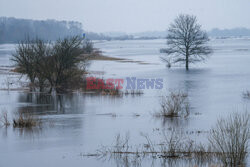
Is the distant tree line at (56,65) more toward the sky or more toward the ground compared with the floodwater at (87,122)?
more toward the sky

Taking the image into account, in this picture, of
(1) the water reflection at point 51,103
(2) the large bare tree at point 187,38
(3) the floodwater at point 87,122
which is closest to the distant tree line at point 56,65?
(1) the water reflection at point 51,103

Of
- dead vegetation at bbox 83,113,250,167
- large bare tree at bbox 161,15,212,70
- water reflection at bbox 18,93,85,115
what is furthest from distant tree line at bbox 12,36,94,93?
large bare tree at bbox 161,15,212,70

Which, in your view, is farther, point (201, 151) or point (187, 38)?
point (187, 38)

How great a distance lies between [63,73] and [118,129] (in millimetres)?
17773

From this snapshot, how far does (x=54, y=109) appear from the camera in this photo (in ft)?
90.0

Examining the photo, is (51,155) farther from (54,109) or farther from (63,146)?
(54,109)

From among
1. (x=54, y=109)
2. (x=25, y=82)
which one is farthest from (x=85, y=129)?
(x=25, y=82)

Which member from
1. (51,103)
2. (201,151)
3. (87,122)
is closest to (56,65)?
(51,103)

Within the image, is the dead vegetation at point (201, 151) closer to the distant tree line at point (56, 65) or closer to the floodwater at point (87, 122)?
Result: the floodwater at point (87, 122)

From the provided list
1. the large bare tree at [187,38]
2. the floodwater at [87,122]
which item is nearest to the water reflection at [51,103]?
the floodwater at [87,122]

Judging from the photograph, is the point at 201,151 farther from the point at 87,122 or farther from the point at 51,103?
the point at 51,103

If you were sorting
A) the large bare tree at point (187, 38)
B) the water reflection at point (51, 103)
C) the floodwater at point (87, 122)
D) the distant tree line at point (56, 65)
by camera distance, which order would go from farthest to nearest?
the large bare tree at point (187, 38), the distant tree line at point (56, 65), the water reflection at point (51, 103), the floodwater at point (87, 122)

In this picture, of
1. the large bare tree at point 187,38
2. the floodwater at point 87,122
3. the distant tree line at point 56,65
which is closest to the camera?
the floodwater at point 87,122

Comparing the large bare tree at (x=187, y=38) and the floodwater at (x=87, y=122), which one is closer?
the floodwater at (x=87, y=122)
